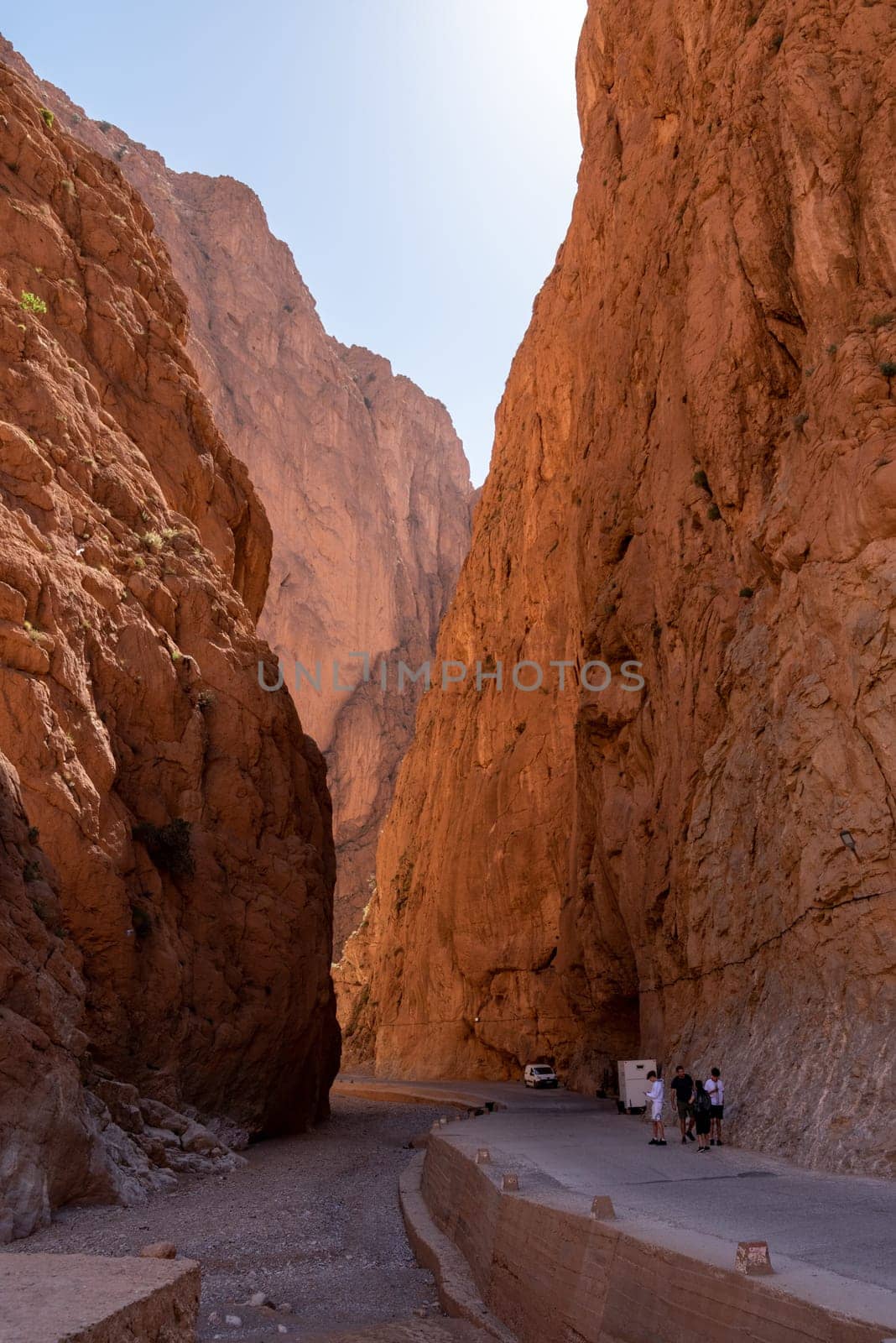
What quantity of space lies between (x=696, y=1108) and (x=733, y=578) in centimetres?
1012

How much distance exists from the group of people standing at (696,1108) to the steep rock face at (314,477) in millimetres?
66587

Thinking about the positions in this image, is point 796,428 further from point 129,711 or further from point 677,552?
point 129,711

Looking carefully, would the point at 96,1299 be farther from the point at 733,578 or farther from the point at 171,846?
the point at 733,578

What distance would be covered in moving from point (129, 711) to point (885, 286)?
15929 mm

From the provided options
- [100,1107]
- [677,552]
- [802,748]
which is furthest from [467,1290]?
[677,552]

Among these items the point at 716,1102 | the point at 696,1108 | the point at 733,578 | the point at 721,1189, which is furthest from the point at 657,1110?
the point at 733,578

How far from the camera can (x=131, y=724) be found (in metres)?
22.0

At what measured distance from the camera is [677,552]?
23.4 meters

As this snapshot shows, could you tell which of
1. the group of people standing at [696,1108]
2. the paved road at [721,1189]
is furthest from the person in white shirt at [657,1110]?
the paved road at [721,1189]

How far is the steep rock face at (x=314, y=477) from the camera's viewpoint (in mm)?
86500

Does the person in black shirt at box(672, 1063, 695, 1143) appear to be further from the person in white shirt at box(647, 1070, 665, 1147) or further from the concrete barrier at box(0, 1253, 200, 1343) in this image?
the concrete barrier at box(0, 1253, 200, 1343)

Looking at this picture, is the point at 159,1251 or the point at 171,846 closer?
the point at 159,1251

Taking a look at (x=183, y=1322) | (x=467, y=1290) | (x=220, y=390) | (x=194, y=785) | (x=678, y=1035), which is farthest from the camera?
(x=220, y=390)

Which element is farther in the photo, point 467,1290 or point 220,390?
point 220,390
